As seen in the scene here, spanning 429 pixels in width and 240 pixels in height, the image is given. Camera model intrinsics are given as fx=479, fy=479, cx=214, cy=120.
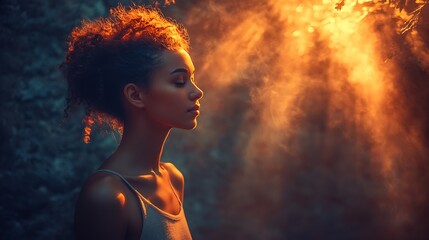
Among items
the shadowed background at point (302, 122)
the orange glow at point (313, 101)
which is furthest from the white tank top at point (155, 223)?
the orange glow at point (313, 101)

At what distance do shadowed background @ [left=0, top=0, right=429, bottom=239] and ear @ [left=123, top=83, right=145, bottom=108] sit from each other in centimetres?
179

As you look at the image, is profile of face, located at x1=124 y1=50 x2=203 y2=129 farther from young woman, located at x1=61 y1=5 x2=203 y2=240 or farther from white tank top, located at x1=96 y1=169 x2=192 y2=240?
white tank top, located at x1=96 y1=169 x2=192 y2=240

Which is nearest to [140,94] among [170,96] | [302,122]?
[170,96]

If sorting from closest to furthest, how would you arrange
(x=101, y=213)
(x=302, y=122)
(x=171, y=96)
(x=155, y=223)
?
(x=101, y=213) < (x=155, y=223) < (x=171, y=96) < (x=302, y=122)

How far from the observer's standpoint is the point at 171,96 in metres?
2.18

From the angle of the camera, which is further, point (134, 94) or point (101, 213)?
point (134, 94)

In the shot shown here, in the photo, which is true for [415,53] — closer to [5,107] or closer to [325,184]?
[325,184]

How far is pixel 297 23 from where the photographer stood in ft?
13.5

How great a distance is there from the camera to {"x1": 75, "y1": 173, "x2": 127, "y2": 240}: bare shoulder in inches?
74.3

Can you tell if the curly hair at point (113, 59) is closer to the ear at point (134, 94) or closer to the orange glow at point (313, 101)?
the ear at point (134, 94)

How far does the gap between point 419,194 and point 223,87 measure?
1933 millimetres

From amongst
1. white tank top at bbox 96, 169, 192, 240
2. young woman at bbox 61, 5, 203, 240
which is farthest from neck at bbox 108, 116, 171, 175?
white tank top at bbox 96, 169, 192, 240

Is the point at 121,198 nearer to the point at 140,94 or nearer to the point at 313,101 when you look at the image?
the point at 140,94

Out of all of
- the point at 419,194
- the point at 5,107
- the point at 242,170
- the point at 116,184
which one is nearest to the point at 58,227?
the point at 5,107
